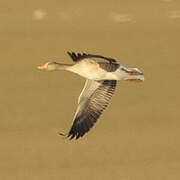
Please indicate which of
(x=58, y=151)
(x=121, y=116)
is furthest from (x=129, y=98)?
(x=58, y=151)

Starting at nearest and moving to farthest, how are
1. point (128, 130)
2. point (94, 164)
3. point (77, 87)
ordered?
point (94, 164)
point (128, 130)
point (77, 87)

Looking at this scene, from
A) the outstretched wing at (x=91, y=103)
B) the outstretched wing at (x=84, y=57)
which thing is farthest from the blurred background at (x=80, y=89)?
the outstretched wing at (x=84, y=57)

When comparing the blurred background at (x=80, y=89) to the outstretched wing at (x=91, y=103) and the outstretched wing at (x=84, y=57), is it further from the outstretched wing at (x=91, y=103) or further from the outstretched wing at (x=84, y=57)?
the outstretched wing at (x=84, y=57)

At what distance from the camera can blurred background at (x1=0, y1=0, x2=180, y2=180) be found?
10008mm

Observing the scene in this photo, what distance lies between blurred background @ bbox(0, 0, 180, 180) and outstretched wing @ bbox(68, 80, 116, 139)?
2.36 feet

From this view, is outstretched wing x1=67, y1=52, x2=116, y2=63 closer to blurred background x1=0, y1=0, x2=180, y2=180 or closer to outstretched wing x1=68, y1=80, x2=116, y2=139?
outstretched wing x1=68, y1=80, x2=116, y2=139

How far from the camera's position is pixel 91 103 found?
30.7ft

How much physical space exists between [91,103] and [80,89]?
7.08 ft

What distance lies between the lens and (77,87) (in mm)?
11547

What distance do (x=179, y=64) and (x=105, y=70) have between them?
3293 millimetres

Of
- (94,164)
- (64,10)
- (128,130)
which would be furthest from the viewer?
(64,10)

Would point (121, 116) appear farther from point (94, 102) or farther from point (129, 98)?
point (94, 102)

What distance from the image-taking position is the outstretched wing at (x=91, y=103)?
30.6 feet

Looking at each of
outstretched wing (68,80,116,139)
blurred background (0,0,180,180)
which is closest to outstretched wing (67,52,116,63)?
outstretched wing (68,80,116,139)
